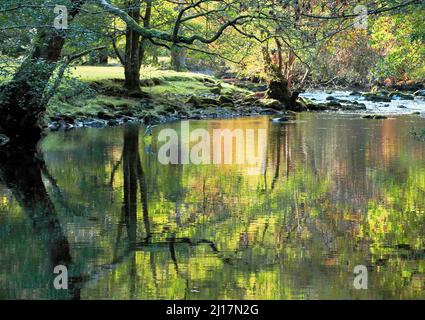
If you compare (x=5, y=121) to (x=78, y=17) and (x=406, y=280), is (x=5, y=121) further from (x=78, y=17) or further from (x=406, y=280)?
(x=406, y=280)

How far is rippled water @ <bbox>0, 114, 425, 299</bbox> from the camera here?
6.98m

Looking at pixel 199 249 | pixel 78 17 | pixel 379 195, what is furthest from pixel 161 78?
pixel 199 249

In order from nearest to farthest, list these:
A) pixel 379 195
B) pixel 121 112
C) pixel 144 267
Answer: pixel 144 267 → pixel 379 195 → pixel 121 112

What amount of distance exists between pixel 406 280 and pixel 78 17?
16.1 m

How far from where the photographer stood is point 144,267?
7547 millimetres

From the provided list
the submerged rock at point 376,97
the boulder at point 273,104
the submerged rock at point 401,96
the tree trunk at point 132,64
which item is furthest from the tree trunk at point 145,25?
the submerged rock at point 401,96

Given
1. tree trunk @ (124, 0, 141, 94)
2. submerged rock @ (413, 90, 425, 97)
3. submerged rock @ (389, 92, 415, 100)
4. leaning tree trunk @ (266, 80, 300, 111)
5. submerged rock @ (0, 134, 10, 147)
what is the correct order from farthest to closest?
submerged rock @ (413, 90, 425, 97)
submerged rock @ (389, 92, 415, 100)
leaning tree trunk @ (266, 80, 300, 111)
tree trunk @ (124, 0, 141, 94)
submerged rock @ (0, 134, 10, 147)

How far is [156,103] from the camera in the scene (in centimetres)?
3306

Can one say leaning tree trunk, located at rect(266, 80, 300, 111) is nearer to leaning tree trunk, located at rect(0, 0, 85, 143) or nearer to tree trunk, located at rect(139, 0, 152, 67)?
tree trunk, located at rect(139, 0, 152, 67)

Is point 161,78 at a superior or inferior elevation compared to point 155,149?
superior

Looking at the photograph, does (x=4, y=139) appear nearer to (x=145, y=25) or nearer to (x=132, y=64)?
(x=145, y=25)

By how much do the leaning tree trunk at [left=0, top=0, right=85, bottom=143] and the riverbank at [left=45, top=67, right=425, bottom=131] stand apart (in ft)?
5.09

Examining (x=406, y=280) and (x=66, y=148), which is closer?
(x=406, y=280)

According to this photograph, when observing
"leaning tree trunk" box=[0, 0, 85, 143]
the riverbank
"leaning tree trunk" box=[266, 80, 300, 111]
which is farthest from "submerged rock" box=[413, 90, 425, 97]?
"leaning tree trunk" box=[0, 0, 85, 143]
